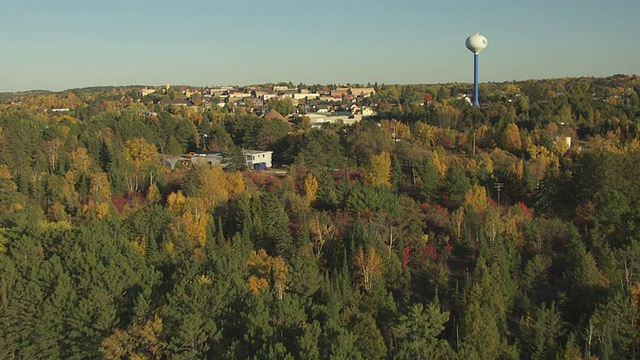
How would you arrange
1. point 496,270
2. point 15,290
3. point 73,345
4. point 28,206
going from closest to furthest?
point 73,345, point 15,290, point 496,270, point 28,206

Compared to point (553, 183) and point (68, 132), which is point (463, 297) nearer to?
point (553, 183)

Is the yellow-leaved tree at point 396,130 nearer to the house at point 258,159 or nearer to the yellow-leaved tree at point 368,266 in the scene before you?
the house at point 258,159

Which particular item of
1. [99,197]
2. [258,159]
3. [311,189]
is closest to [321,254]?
[311,189]

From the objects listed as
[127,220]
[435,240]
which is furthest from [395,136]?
[127,220]

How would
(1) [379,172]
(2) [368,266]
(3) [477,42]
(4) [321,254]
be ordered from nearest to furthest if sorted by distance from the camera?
(2) [368,266]
(4) [321,254]
(1) [379,172]
(3) [477,42]

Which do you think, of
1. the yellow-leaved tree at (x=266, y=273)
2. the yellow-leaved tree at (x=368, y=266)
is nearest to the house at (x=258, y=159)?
the yellow-leaved tree at (x=266, y=273)

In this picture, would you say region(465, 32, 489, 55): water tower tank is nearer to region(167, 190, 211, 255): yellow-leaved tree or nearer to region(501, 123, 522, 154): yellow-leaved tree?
region(501, 123, 522, 154): yellow-leaved tree

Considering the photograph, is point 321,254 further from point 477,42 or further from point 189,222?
point 477,42
